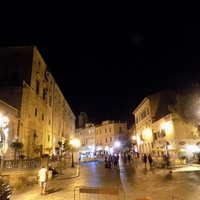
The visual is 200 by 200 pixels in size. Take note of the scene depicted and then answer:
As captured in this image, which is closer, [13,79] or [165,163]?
[165,163]

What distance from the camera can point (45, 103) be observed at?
35062 mm

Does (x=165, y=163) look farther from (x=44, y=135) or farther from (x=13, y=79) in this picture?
(x=13, y=79)

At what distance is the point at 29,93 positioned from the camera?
27188 mm

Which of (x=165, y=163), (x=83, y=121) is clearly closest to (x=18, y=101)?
(x=165, y=163)

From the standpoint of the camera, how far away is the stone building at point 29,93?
82.7 feet

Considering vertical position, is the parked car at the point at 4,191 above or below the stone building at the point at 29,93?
below

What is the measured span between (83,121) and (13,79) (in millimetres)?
66064

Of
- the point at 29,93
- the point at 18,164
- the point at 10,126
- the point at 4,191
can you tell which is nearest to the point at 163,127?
the point at 29,93

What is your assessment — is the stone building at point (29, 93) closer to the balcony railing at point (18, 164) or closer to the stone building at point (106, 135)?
the balcony railing at point (18, 164)

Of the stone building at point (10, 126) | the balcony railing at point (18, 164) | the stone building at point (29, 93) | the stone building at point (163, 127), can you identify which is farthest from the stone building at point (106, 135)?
the balcony railing at point (18, 164)

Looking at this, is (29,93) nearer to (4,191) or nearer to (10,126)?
(10,126)

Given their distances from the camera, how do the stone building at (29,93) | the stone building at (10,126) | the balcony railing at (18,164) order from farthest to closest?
1. the stone building at (29,93)
2. the stone building at (10,126)
3. the balcony railing at (18,164)

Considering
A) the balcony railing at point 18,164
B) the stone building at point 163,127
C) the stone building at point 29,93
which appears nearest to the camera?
the balcony railing at point 18,164

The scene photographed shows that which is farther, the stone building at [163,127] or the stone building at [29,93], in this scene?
the stone building at [163,127]
